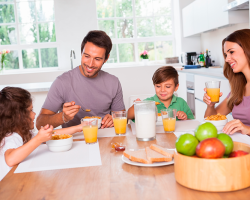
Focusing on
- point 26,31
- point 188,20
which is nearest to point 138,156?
point 188,20

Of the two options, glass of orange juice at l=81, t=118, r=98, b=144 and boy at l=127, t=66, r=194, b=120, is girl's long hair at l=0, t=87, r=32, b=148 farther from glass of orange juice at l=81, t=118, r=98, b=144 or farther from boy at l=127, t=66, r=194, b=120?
boy at l=127, t=66, r=194, b=120

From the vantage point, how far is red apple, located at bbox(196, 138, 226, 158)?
776 millimetres

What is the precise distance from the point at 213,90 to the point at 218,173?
1100 mm

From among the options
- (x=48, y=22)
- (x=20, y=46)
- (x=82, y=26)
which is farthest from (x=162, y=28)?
(x=20, y=46)

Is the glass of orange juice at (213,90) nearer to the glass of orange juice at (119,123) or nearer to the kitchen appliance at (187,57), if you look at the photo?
the glass of orange juice at (119,123)

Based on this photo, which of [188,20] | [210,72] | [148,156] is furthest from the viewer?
[188,20]

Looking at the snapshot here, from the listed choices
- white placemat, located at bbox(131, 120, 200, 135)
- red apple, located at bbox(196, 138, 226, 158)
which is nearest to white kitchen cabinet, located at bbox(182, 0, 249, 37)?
white placemat, located at bbox(131, 120, 200, 135)

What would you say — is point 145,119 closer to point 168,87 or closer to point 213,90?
point 213,90

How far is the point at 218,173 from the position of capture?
0.76 metres

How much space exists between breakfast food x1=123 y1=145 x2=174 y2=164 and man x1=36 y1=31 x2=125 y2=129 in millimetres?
967

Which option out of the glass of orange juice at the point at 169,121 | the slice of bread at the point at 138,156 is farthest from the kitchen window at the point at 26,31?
the slice of bread at the point at 138,156

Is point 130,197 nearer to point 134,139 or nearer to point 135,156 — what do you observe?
point 135,156

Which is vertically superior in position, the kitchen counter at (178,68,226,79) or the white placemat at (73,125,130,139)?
the kitchen counter at (178,68,226,79)

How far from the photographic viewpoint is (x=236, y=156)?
0.82 meters
